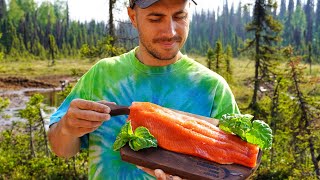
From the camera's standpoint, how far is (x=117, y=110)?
2691 mm

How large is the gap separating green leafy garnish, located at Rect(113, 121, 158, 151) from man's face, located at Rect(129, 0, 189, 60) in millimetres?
564

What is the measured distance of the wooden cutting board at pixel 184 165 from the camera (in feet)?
8.06

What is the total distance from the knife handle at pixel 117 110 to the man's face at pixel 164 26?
45 cm

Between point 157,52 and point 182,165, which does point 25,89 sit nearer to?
point 157,52

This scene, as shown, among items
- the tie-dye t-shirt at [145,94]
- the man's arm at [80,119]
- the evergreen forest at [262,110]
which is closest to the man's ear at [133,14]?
the tie-dye t-shirt at [145,94]

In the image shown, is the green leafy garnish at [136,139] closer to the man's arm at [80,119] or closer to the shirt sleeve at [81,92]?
the man's arm at [80,119]

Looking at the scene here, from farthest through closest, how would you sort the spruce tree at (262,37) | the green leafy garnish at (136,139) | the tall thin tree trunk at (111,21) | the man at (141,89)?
the spruce tree at (262,37), the tall thin tree trunk at (111,21), the man at (141,89), the green leafy garnish at (136,139)

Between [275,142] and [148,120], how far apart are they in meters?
21.9

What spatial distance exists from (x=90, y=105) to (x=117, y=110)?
0.26m

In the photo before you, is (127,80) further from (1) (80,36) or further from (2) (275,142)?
(1) (80,36)

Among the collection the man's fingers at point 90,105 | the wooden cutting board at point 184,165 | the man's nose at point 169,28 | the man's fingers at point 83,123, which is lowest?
the wooden cutting board at point 184,165

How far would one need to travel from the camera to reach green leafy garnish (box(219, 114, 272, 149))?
2629 mm

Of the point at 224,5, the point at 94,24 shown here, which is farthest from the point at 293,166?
the point at 224,5

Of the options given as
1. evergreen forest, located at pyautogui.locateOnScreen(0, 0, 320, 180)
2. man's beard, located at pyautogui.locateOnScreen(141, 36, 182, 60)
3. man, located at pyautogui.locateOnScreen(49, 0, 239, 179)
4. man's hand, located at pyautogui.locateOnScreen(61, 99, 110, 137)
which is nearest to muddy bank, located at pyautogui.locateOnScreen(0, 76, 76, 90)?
evergreen forest, located at pyautogui.locateOnScreen(0, 0, 320, 180)
